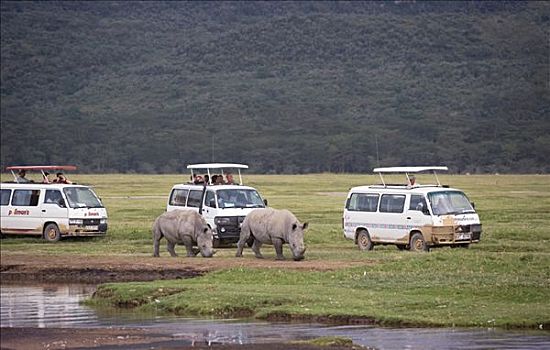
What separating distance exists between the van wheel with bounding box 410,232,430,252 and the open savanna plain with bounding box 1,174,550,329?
1.43ft

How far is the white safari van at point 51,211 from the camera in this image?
42.8 m

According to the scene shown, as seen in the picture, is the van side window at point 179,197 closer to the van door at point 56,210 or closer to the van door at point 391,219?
the van door at point 56,210

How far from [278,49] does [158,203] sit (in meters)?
127

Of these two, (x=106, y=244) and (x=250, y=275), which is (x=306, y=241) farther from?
(x=250, y=275)

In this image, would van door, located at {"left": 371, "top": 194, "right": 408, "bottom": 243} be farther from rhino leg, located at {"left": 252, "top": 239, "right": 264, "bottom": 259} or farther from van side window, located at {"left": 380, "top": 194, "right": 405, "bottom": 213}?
rhino leg, located at {"left": 252, "top": 239, "right": 264, "bottom": 259}

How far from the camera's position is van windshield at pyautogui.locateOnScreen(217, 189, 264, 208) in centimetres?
3878

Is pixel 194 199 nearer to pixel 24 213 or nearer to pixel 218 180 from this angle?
pixel 218 180

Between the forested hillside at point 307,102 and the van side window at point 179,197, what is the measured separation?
223ft

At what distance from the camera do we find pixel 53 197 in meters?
43.1

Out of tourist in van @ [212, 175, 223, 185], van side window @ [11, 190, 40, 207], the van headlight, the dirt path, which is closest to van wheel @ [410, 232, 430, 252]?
→ the dirt path

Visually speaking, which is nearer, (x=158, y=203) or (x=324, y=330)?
(x=324, y=330)

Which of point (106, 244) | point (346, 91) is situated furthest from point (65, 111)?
point (106, 244)

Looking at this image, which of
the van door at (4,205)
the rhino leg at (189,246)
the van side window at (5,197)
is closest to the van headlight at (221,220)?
the rhino leg at (189,246)

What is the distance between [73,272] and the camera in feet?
110
